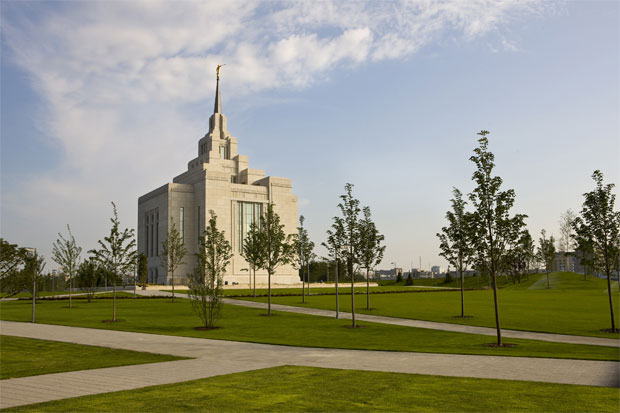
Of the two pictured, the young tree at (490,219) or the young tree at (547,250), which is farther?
the young tree at (547,250)

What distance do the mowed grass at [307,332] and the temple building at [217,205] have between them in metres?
64.4

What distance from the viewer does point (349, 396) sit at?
10.9 metres

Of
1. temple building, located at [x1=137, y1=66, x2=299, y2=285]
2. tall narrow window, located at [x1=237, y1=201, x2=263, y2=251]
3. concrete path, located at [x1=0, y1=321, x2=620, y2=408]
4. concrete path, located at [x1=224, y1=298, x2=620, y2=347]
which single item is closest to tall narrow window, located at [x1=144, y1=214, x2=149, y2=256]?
temple building, located at [x1=137, y1=66, x2=299, y2=285]

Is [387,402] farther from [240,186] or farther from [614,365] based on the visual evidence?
[240,186]

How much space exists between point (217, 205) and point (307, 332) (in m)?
83.3

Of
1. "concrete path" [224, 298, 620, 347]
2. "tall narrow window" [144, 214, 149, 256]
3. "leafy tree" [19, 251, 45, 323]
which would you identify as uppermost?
"tall narrow window" [144, 214, 149, 256]

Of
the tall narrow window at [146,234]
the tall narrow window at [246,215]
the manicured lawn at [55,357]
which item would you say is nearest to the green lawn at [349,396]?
the manicured lawn at [55,357]

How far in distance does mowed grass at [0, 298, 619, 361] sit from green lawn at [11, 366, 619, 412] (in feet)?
25.2

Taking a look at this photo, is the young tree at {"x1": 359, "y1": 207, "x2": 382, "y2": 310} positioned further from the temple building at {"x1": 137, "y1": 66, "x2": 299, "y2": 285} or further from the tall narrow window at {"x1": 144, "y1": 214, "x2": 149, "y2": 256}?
the tall narrow window at {"x1": 144, "y1": 214, "x2": 149, "y2": 256}

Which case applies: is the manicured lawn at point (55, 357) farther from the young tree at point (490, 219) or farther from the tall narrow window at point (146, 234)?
the tall narrow window at point (146, 234)

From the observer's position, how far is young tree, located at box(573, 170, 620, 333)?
1089 inches

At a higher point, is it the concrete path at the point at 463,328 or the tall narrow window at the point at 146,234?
the tall narrow window at the point at 146,234

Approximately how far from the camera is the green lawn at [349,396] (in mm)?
9758

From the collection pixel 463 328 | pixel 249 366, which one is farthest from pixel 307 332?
pixel 249 366
